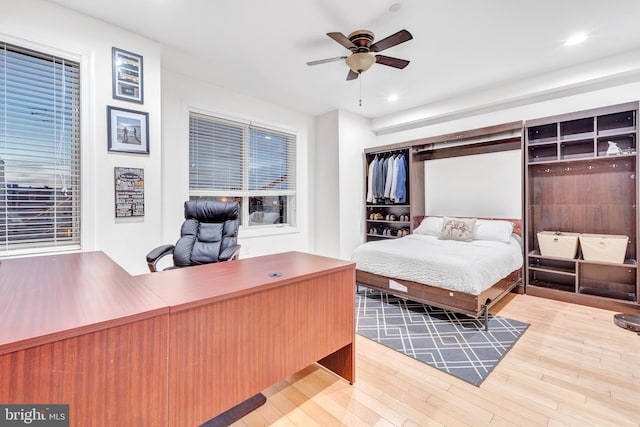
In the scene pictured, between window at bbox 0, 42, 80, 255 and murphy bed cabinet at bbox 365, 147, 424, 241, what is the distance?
397 cm

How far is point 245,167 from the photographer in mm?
4312

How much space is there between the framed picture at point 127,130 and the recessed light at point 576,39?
4.11 meters

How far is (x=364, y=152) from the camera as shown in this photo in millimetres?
5188

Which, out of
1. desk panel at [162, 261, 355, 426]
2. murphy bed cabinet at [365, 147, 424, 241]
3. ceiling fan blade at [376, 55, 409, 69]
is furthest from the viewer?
murphy bed cabinet at [365, 147, 424, 241]

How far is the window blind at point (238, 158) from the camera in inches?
150

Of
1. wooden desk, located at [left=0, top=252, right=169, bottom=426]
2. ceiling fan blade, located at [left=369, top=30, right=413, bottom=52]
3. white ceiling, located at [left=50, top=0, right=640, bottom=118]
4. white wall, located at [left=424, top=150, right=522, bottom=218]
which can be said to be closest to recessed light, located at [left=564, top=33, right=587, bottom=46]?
white ceiling, located at [left=50, top=0, right=640, bottom=118]

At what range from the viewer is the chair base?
1.54m

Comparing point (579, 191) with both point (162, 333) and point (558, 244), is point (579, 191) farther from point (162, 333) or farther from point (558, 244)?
point (162, 333)

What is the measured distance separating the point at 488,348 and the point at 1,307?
112 inches

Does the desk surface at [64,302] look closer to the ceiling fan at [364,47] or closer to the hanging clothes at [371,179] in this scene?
the ceiling fan at [364,47]

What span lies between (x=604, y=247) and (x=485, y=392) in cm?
254

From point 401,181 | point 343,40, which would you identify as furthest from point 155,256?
point 401,181

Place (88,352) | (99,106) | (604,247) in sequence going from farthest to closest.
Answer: (604,247), (99,106), (88,352)

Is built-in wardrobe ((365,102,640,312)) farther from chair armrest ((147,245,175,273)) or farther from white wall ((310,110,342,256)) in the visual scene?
chair armrest ((147,245,175,273))
